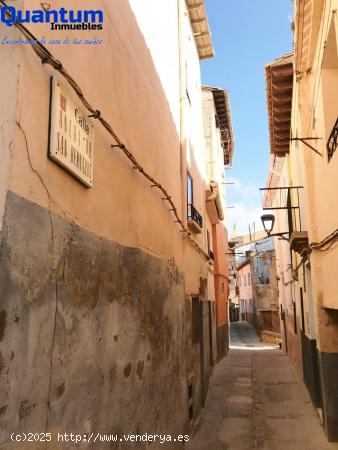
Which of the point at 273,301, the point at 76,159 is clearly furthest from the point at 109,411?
the point at 273,301

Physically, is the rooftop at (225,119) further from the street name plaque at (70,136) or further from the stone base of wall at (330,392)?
the street name plaque at (70,136)

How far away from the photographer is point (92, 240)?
3.45 metres

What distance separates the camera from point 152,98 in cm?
617

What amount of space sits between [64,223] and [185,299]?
5.47 m

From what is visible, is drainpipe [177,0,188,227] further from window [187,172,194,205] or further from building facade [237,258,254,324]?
building facade [237,258,254,324]

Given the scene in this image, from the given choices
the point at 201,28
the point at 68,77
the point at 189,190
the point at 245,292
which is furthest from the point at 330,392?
the point at 245,292

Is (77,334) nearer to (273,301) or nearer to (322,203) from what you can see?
(322,203)

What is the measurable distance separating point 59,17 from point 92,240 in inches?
66.3

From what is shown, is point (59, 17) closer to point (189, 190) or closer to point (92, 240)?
point (92, 240)

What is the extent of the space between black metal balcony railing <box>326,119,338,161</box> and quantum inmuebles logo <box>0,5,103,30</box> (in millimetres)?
3227

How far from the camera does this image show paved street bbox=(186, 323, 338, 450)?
7398mm

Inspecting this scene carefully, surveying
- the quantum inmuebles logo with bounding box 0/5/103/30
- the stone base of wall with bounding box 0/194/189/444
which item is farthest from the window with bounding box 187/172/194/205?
the quantum inmuebles logo with bounding box 0/5/103/30

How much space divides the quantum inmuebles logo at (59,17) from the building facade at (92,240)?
0.06 meters

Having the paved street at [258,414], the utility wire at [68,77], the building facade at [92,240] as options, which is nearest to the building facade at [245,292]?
the paved street at [258,414]
